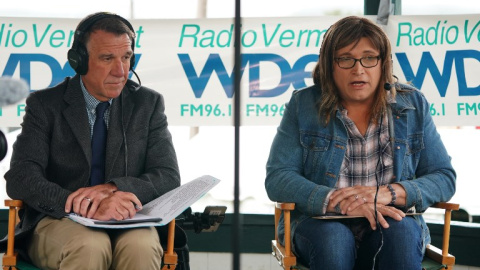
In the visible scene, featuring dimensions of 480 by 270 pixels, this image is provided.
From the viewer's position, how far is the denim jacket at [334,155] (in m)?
2.66

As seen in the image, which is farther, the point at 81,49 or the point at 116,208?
the point at 81,49

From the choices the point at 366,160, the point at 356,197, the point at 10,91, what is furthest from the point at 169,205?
the point at 10,91

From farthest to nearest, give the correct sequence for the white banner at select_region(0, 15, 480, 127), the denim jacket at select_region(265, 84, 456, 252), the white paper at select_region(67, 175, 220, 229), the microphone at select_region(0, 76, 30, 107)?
the white banner at select_region(0, 15, 480, 127)
the denim jacket at select_region(265, 84, 456, 252)
the white paper at select_region(67, 175, 220, 229)
the microphone at select_region(0, 76, 30, 107)

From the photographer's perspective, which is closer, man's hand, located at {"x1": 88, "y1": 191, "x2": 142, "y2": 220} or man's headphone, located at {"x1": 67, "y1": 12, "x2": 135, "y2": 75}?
man's hand, located at {"x1": 88, "y1": 191, "x2": 142, "y2": 220}

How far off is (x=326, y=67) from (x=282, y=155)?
0.39m

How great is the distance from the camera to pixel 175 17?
4.04m

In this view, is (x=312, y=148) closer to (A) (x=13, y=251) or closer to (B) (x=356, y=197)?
(B) (x=356, y=197)

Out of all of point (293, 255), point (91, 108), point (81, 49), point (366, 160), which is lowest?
point (293, 255)

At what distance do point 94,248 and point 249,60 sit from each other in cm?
198

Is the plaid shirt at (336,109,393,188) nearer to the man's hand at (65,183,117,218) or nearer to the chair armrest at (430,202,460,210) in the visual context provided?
the chair armrest at (430,202,460,210)

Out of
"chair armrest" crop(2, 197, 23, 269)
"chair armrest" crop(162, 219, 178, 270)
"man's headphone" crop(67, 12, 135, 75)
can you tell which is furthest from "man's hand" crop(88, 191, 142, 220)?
"man's headphone" crop(67, 12, 135, 75)

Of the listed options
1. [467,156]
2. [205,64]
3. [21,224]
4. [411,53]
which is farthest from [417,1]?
[21,224]

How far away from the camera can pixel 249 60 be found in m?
4.05

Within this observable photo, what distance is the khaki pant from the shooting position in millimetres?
2322
